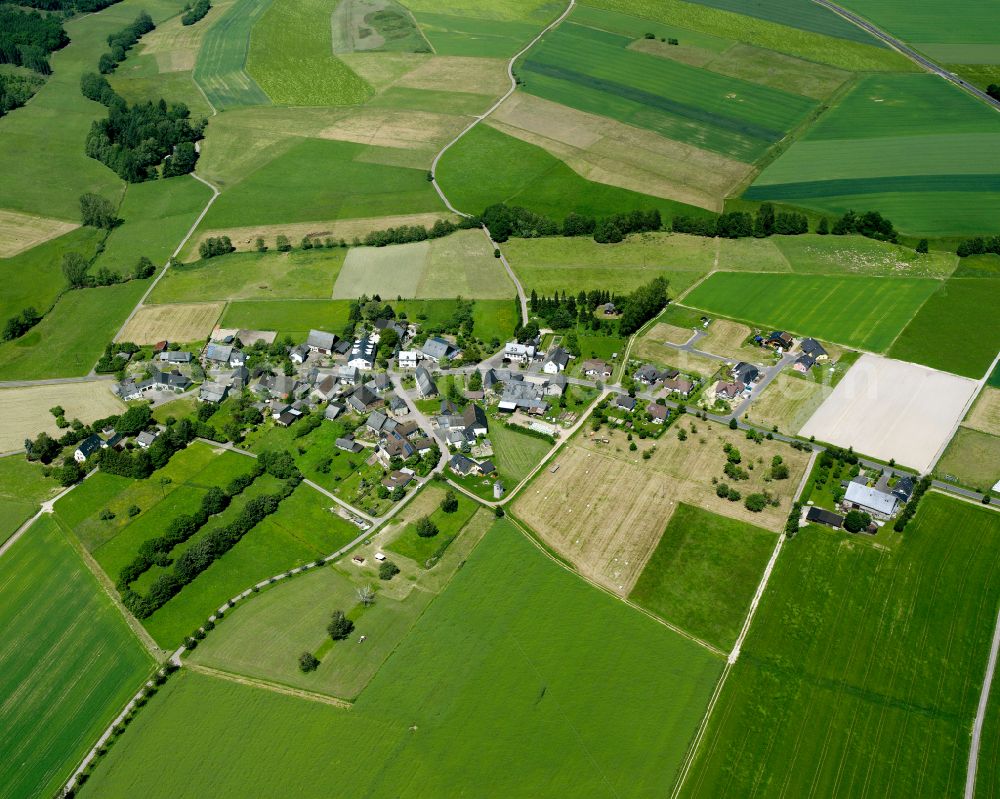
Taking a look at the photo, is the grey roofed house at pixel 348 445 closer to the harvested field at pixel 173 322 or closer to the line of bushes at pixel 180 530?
the line of bushes at pixel 180 530

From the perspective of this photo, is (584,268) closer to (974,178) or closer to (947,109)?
(974,178)

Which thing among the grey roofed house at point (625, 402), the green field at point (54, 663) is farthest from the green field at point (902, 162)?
the green field at point (54, 663)

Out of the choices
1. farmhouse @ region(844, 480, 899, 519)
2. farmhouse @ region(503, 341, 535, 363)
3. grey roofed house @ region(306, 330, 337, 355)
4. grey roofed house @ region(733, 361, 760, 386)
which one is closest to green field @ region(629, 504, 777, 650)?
farmhouse @ region(844, 480, 899, 519)

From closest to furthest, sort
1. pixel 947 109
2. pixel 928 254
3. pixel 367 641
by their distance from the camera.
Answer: pixel 367 641
pixel 928 254
pixel 947 109

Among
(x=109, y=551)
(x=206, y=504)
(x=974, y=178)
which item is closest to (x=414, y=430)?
(x=206, y=504)

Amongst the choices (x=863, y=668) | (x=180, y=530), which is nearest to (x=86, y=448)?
(x=180, y=530)
